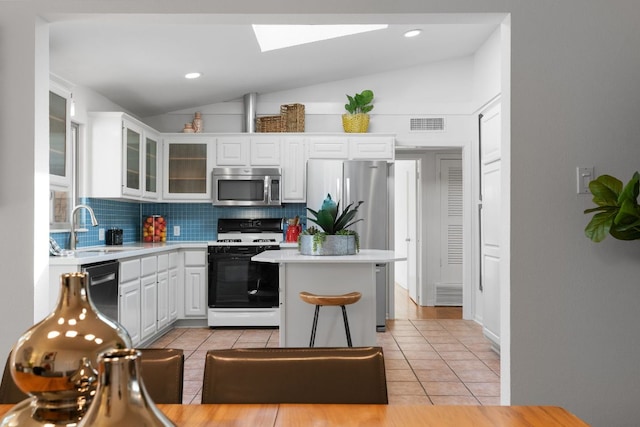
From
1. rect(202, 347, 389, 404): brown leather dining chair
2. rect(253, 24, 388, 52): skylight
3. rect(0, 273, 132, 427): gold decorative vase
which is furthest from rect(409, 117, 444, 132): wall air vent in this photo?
rect(0, 273, 132, 427): gold decorative vase

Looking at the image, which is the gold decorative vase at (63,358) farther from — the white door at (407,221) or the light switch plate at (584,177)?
the white door at (407,221)

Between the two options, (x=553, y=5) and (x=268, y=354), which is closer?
(x=268, y=354)

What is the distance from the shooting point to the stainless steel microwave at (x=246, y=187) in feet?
19.6

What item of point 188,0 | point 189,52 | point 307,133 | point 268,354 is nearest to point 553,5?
point 188,0

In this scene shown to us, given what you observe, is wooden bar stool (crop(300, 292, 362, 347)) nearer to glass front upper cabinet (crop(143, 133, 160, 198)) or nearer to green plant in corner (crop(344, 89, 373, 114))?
glass front upper cabinet (crop(143, 133, 160, 198))

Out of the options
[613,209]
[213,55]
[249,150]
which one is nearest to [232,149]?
[249,150]

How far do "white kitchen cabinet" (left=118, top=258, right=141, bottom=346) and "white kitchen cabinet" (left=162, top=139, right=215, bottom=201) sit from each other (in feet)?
5.45

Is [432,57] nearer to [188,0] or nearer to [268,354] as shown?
[188,0]

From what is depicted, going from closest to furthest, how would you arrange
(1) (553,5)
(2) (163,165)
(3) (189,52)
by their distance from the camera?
(1) (553,5), (3) (189,52), (2) (163,165)

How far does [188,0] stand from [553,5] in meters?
1.71

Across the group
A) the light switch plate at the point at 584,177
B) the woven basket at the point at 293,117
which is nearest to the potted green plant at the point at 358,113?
the woven basket at the point at 293,117

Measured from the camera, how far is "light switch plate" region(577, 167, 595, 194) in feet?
8.32

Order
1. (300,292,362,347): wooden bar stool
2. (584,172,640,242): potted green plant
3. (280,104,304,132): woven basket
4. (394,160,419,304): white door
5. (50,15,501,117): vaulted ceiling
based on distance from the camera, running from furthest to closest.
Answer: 1. (394,160,419,304): white door
2. (280,104,304,132): woven basket
3. (50,15,501,117): vaulted ceiling
4. (300,292,362,347): wooden bar stool
5. (584,172,640,242): potted green plant

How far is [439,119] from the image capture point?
6332 mm
